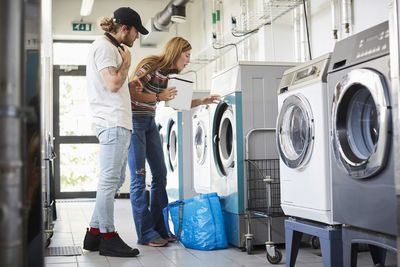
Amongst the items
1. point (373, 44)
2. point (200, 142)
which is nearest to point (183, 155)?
point (200, 142)

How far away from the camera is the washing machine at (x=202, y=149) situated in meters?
3.80

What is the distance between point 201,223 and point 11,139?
2387mm

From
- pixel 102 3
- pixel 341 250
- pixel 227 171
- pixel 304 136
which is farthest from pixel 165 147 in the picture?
pixel 102 3

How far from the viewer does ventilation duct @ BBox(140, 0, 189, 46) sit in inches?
241

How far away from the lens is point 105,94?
9.45 feet

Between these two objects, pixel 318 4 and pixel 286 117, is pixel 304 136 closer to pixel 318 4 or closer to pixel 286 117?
pixel 286 117

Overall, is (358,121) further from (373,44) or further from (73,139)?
(73,139)

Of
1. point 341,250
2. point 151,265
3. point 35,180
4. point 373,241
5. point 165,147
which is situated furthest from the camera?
point 165,147

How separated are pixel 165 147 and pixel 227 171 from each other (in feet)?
5.99

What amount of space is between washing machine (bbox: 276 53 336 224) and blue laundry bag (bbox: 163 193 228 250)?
2.12 ft

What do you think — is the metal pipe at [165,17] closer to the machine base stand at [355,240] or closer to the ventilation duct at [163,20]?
the ventilation duct at [163,20]

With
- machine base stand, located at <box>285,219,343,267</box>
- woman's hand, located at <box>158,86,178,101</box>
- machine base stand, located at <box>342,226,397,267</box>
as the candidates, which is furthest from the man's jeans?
machine base stand, located at <box>342,226,397,267</box>

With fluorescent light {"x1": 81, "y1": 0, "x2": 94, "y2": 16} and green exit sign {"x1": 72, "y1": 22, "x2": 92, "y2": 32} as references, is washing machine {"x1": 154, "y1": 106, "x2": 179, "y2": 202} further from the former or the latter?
green exit sign {"x1": 72, "y1": 22, "x2": 92, "y2": 32}

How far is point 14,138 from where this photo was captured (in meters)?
0.84
